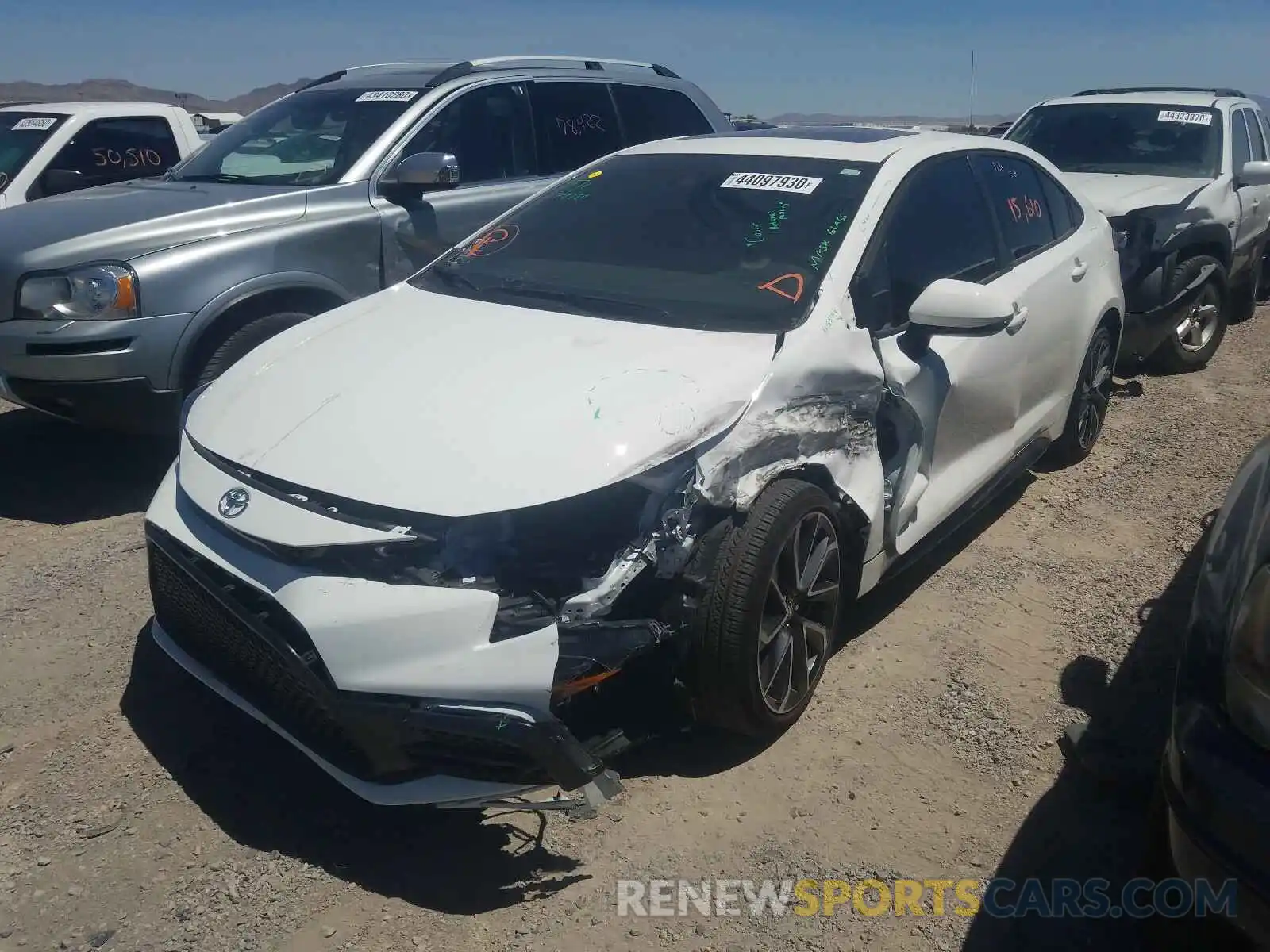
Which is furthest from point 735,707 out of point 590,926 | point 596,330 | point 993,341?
point 993,341

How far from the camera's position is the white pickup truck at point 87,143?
7691 millimetres

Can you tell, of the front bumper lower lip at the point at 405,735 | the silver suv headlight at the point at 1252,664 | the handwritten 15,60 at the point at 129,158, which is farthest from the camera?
the handwritten 15,60 at the point at 129,158

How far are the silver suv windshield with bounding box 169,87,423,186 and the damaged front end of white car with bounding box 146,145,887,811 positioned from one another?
257cm

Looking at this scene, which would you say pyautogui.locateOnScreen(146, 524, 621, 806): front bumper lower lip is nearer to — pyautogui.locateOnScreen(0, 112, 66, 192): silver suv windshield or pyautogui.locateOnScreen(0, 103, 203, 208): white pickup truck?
pyautogui.locateOnScreen(0, 103, 203, 208): white pickup truck

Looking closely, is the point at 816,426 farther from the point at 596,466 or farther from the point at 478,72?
the point at 478,72

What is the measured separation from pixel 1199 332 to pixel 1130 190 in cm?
110

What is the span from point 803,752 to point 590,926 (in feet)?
2.98

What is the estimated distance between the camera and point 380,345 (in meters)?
3.31

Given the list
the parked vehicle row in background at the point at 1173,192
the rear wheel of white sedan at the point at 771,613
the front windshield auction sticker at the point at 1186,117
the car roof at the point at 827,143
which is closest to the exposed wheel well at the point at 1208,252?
the parked vehicle row in background at the point at 1173,192

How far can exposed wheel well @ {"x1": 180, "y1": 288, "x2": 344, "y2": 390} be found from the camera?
4.74 metres

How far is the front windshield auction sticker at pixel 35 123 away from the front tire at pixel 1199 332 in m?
8.16

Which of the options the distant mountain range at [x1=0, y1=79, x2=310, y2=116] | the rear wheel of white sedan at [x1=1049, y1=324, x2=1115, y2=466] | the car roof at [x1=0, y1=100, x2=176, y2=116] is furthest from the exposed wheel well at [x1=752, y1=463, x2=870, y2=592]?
the distant mountain range at [x1=0, y1=79, x2=310, y2=116]

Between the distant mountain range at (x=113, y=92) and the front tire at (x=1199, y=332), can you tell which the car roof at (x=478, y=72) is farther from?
the distant mountain range at (x=113, y=92)

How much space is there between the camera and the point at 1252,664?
201 centimetres
